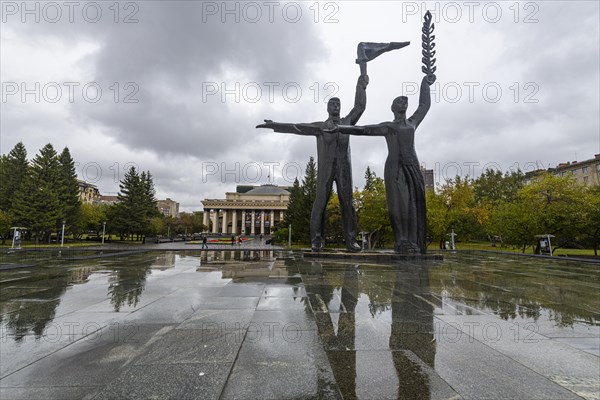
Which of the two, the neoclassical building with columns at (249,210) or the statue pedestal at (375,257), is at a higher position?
the neoclassical building with columns at (249,210)

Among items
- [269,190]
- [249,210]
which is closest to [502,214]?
[249,210]

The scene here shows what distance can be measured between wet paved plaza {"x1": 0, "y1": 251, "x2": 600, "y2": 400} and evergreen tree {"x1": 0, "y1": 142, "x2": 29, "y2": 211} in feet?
164

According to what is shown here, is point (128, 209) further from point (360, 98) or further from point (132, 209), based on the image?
point (360, 98)

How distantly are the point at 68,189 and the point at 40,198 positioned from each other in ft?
14.6

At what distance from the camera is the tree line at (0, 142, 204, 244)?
3922 centimetres

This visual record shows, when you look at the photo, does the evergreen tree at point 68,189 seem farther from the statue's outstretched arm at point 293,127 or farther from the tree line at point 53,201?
the statue's outstretched arm at point 293,127

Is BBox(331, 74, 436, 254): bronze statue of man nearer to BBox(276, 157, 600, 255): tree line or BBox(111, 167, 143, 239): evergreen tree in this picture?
BBox(276, 157, 600, 255): tree line

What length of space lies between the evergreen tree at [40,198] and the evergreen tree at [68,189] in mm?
833

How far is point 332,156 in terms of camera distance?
14383 millimetres

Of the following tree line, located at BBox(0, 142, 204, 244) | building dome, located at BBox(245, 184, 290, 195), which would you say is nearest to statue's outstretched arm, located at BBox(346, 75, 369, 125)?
tree line, located at BBox(0, 142, 204, 244)

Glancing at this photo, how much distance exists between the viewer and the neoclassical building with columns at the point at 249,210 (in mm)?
101875

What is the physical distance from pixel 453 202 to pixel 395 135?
26762 mm

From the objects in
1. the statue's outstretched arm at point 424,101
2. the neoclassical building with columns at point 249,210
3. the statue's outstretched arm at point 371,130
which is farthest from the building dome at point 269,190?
the statue's outstretched arm at point 371,130

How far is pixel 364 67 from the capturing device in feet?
47.6
